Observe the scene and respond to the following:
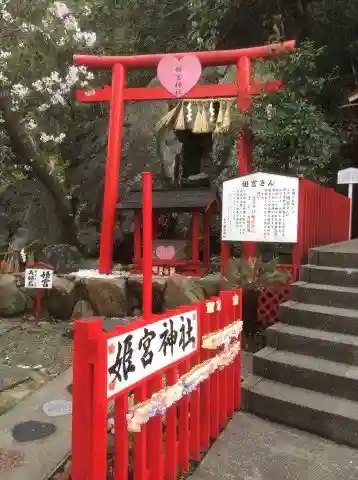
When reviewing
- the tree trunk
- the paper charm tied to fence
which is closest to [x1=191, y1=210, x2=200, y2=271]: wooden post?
the paper charm tied to fence

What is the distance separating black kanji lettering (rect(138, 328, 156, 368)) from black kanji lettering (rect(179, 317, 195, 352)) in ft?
1.39

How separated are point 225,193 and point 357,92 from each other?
464cm

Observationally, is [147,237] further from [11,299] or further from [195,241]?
[11,299]

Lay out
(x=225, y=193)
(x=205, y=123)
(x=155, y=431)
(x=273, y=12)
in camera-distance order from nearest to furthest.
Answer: (x=155, y=431)
(x=225, y=193)
(x=205, y=123)
(x=273, y=12)

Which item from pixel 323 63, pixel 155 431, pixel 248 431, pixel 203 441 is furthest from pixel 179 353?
pixel 323 63

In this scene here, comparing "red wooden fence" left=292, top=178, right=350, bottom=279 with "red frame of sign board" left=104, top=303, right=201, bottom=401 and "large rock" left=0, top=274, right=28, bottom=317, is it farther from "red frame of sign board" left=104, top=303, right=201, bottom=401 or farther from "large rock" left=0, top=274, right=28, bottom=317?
"large rock" left=0, top=274, right=28, bottom=317

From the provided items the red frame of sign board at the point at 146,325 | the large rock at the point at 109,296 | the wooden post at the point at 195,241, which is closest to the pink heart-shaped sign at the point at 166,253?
the wooden post at the point at 195,241

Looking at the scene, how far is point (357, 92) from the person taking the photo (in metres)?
9.29

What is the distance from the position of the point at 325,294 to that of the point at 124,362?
335 cm

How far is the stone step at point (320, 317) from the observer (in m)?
4.70

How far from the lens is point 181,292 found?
7.85 meters

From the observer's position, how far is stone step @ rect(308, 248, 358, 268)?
221 inches

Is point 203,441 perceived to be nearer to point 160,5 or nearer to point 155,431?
point 155,431

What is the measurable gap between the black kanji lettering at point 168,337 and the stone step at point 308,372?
1.91 m
